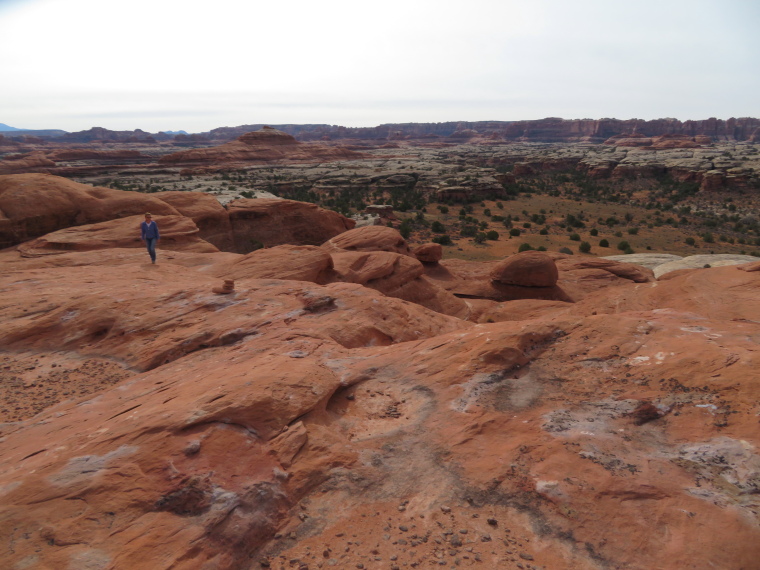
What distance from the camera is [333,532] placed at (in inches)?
171

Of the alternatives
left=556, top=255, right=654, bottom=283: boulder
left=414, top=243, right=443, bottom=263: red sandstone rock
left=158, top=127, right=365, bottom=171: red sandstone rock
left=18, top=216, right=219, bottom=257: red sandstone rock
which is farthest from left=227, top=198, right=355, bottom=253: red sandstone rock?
left=158, top=127, right=365, bottom=171: red sandstone rock

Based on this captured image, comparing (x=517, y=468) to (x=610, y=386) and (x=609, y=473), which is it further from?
(x=610, y=386)

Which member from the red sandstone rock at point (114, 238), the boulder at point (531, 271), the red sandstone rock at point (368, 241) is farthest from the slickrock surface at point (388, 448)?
the boulder at point (531, 271)

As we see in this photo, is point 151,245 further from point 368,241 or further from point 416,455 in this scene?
point 416,455

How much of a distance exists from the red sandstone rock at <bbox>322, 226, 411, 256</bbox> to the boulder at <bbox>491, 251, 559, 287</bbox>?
223 inches

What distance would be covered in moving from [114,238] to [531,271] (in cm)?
1886

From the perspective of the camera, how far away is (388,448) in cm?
552

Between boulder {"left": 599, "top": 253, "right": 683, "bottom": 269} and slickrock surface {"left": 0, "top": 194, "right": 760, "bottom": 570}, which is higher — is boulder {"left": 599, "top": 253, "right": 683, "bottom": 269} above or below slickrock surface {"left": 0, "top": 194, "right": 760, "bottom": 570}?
below

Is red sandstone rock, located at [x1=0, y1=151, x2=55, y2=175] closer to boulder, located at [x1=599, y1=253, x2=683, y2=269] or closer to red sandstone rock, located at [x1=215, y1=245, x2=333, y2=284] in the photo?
red sandstone rock, located at [x1=215, y1=245, x2=333, y2=284]

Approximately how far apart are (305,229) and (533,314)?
16.6 m

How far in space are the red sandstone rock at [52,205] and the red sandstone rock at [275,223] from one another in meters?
5.44

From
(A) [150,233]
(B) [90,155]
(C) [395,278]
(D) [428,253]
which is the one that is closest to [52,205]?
(A) [150,233]

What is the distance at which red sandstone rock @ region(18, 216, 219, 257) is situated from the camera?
1752cm

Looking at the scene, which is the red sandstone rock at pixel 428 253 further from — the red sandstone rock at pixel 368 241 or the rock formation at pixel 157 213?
the rock formation at pixel 157 213
